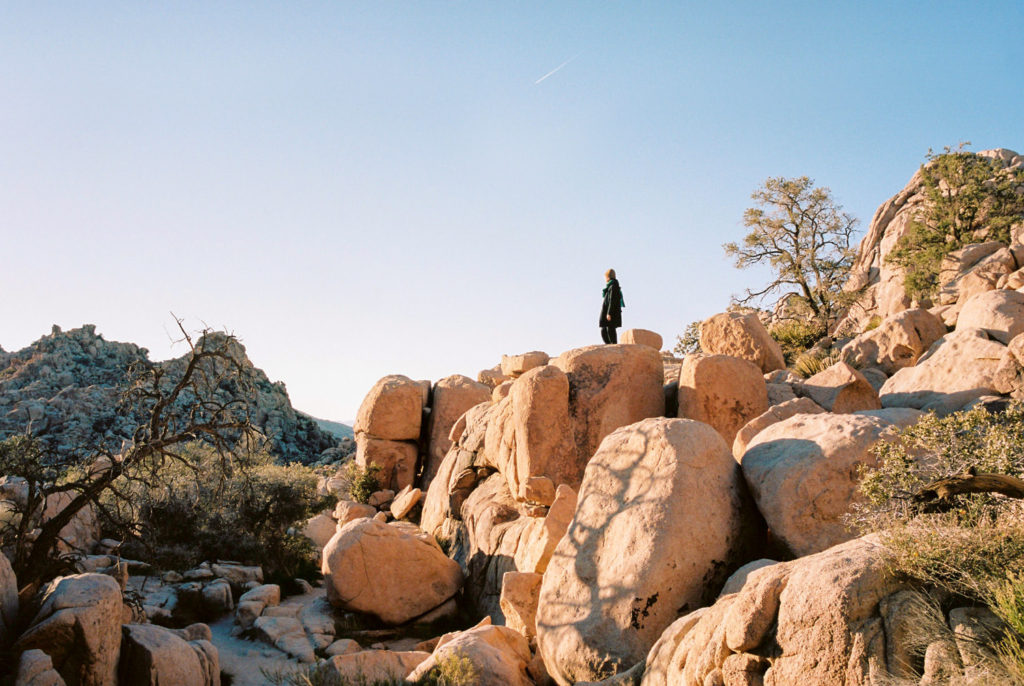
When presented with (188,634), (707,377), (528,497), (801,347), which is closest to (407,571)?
(528,497)

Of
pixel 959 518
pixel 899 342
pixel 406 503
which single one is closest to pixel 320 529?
pixel 406 503

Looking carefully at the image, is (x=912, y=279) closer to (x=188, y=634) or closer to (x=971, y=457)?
(x=971, y=457)

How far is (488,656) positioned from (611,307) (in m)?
10.9

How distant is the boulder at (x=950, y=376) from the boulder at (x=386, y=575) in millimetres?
9298

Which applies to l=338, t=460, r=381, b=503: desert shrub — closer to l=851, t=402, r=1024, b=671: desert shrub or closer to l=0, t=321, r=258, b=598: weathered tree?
l=0, t=321, r=258, b=598: weathered tree

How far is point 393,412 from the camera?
75.3ft

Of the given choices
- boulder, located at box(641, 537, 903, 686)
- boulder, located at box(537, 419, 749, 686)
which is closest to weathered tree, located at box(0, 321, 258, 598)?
boulder, located at box(537, 419, 749, 686)

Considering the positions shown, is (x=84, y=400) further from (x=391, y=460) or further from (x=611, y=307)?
(x=611, y=307)

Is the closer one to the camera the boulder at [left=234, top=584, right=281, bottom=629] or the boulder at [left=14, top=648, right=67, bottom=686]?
the boulder at [left=14, top=648, right=67, bottom=686]

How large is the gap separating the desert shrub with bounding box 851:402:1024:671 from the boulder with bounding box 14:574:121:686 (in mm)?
8656

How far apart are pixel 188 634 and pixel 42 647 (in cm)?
448

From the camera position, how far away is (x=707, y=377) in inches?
540

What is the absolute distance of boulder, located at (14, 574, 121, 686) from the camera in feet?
27.7

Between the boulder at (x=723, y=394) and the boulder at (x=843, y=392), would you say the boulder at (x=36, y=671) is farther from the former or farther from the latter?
the boulder at (x=843, y=392)
